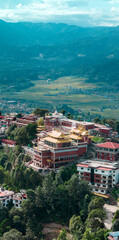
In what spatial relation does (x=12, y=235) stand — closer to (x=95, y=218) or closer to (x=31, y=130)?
(x=95, y=218)

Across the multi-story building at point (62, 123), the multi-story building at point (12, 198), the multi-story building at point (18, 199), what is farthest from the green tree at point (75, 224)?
the multi-story building at point (62, 123)

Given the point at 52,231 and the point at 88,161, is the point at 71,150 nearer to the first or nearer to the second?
the point at 88,161

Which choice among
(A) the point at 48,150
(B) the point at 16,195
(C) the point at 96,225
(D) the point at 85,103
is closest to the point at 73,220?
(C) the point at 96,225

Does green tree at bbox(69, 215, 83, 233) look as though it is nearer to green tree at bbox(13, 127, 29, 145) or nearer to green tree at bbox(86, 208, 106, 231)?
green tree at bbox(86, 208, 106, 231)

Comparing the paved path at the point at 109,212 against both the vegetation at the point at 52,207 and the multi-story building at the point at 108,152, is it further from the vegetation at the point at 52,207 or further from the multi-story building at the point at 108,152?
the multi-story building at the point at 108,152

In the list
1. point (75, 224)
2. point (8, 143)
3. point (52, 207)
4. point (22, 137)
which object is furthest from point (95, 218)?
point (8, 143)

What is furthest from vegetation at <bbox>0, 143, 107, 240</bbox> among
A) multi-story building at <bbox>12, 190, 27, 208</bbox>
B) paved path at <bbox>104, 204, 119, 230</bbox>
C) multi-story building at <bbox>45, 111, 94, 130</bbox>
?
multi-story building at <bbox>45, 111, 94, 130</bbox>

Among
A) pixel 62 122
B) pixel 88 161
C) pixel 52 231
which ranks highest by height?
pixel 62 122
